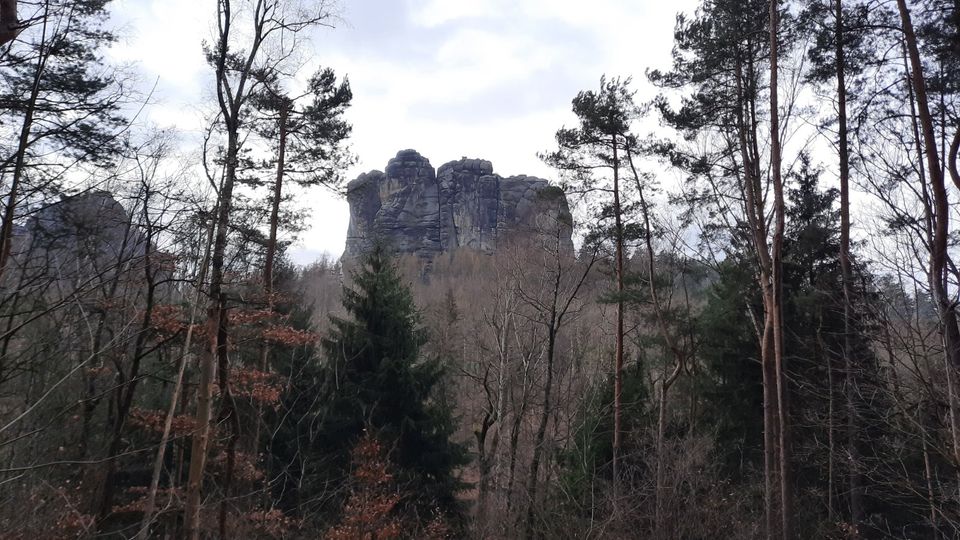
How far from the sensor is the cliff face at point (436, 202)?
236 feet

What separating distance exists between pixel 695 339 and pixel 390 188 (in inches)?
2342

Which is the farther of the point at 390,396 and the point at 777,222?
the point at 390,396

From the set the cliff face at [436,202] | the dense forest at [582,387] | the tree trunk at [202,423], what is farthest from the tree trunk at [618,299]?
the cliff face at [436,202]

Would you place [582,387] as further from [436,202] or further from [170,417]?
[436,202]

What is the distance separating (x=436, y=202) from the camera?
242 ft

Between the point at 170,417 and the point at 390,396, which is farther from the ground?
the point at 170,417

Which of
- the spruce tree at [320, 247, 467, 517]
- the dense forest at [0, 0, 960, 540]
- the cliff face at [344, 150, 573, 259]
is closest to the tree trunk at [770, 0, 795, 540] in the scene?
the dense forest at [0, 0, 960, 540]

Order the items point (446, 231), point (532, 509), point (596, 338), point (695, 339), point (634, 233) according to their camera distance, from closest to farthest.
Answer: point (532, 509) < point (634, 233) < point (695, 339) < point (596, 338) < point (446, 231)

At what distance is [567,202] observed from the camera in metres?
14.9

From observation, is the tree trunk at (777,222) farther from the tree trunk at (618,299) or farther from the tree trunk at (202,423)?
the tree trunk at (202,423)

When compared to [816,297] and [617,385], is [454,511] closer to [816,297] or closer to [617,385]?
[617,385]

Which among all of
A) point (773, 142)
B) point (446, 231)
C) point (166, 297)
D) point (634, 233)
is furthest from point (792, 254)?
point (446, 231)

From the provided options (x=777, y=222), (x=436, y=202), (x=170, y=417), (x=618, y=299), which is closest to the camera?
(x=170, y=417)

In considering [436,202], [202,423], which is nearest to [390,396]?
[202,423]
